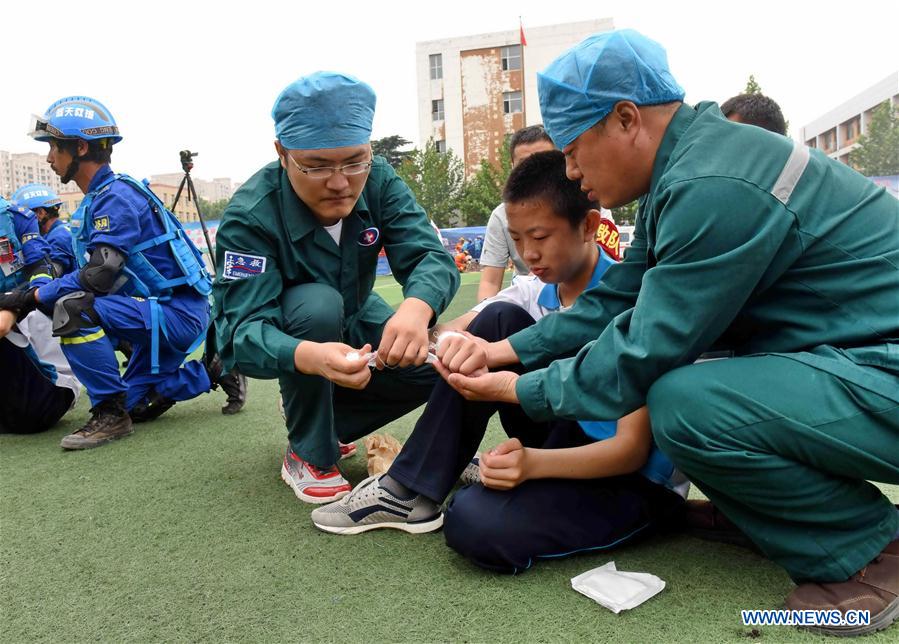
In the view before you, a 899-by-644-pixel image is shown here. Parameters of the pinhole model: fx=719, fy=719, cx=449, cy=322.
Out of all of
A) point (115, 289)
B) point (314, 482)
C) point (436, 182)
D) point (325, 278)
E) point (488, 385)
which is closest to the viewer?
point (488, 385)

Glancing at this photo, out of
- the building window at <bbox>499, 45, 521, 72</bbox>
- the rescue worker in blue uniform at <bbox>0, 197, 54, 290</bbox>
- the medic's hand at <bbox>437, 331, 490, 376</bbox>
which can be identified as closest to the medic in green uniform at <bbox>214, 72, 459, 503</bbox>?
the medic's hand at <bbox>437, 331, 490, 376</bbox>

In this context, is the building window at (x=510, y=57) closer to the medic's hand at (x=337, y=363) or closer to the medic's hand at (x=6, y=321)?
the medic's hand at (x=6, y=321)

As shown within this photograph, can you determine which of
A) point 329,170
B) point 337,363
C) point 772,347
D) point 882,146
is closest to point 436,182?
point 882,146

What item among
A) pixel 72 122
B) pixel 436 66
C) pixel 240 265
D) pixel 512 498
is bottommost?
pixel 512 498

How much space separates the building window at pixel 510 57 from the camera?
132 feet

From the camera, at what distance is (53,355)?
4.16 meters

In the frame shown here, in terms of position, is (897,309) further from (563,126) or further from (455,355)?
(455,355)

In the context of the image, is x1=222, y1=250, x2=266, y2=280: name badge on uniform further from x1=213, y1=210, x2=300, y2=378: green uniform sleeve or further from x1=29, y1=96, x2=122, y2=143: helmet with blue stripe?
x1=29, y1=96, x2=122, y2=143: helmet with blue stripe

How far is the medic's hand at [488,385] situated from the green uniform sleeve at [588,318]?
16 cm

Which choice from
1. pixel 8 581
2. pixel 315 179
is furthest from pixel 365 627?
pixel 315 179

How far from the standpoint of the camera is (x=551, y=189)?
213 cm

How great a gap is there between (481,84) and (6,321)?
39240mm

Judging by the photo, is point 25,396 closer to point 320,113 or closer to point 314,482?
point 314,482

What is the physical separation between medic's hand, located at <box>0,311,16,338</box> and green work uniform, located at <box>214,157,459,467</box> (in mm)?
1808
